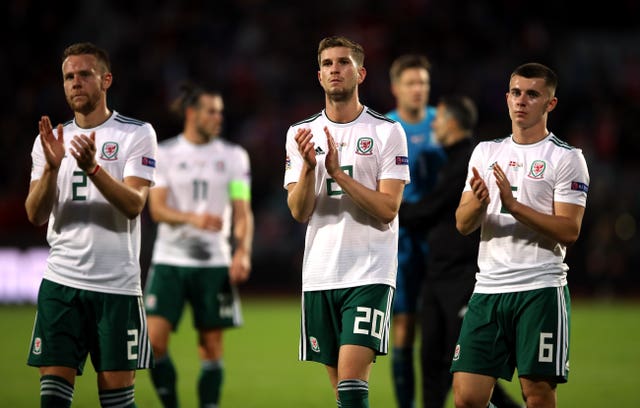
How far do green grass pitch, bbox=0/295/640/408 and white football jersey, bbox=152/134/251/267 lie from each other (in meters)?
1.53

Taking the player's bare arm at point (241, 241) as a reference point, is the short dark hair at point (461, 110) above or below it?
above

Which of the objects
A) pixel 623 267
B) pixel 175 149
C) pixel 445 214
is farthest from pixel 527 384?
pixel 623 267

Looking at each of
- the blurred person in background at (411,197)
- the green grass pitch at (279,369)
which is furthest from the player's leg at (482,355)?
the green grass pitch at (279,369)

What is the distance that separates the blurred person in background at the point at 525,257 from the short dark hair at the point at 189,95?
3.23 m

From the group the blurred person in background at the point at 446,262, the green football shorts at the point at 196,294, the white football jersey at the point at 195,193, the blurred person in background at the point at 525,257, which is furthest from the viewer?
the white football jersey at the point at 195,193

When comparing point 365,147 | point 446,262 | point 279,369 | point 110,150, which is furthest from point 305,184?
point 279,369

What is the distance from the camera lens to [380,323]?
5.55 m

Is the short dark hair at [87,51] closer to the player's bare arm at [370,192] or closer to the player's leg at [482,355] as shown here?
the player's bare arm at [370,192]

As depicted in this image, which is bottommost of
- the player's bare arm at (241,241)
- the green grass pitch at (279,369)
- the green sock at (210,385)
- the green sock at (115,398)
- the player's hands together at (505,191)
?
the green grass pitch at (279,369)

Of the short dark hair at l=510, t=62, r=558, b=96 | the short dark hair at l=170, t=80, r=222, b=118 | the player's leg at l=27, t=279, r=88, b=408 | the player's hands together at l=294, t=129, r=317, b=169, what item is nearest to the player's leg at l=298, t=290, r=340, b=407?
the player's hands together at l=294, t=129, r=317, b=169

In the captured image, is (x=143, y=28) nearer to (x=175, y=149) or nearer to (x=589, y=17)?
(x=589, y=17)

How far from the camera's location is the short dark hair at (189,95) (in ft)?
26.8

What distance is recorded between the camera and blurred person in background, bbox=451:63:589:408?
213 inches

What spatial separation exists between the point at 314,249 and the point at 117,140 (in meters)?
1.36
